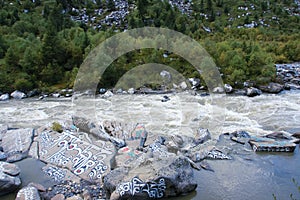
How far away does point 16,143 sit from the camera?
15062 mm

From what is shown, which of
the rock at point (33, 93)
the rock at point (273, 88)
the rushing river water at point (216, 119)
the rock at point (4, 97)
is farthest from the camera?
the rock at point (33, 93)

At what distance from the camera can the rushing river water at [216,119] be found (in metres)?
11.4

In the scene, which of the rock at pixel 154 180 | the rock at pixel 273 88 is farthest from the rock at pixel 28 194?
the rock at pixel 273 88

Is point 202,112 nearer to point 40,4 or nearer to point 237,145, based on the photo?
point 237,145

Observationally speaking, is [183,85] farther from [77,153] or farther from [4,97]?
[77,153]

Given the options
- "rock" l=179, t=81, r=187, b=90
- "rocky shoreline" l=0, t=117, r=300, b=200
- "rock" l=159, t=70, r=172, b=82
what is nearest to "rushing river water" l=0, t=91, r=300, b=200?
"rocky shoreline" l=0, t=117, r=300, b=200

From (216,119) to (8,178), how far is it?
13.5m

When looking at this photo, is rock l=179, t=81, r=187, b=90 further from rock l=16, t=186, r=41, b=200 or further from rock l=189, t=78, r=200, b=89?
rock l=16, t=186, r=41, b=200

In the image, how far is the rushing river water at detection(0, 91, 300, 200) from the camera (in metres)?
11.4

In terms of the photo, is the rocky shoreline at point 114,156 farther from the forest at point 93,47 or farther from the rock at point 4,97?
the forest at point 93,47

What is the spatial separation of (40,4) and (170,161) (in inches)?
2825

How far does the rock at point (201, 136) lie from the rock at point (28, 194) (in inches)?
331

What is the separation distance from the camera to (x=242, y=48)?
1417 inches


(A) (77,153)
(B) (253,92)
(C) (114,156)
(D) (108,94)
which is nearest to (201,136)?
(C) (114,156)
